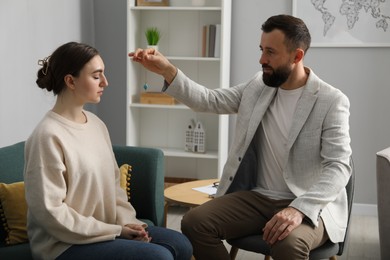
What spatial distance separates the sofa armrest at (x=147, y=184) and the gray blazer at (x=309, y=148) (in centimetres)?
31

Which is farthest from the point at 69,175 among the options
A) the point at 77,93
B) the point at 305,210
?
the point at 305,210

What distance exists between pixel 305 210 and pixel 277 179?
29cm

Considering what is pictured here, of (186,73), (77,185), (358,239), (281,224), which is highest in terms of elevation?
(186,73)

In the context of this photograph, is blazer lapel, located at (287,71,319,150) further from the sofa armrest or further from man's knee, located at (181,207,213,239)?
the sofa armrest

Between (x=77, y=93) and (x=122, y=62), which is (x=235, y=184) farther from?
(x=122, y=62)

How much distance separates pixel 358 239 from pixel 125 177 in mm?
1870

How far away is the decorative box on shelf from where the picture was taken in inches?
185

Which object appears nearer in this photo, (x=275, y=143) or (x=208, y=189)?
(x=275, y=143)

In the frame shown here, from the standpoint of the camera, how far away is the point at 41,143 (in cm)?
233

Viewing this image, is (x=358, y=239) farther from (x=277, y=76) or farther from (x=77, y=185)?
(x=77, y=185)

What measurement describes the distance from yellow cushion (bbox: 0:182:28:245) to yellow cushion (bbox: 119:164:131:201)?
458 mm

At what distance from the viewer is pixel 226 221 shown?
8.91ft

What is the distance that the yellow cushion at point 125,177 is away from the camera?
115 inches

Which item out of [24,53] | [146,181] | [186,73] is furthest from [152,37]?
[146,181]
